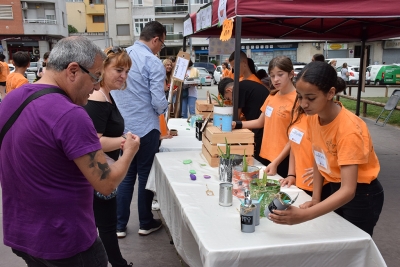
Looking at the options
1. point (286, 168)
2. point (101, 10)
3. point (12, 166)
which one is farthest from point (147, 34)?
point (101, 10)

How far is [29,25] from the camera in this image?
3303 centimetres

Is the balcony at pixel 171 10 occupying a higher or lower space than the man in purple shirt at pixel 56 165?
higher

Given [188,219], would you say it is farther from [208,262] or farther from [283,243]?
[283,243]

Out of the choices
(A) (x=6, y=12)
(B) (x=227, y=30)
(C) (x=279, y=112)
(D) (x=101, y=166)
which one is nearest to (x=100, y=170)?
(D) (x=101, y=166)

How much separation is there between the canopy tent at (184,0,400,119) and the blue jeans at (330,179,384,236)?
5.58 feet

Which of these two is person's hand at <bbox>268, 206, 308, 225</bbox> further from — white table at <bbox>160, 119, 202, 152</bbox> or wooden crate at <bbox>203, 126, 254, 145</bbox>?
white table at <bbox>160, 119, 202, 152</bbox>

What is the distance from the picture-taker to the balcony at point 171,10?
1550 inches

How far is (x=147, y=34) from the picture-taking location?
3127 mm

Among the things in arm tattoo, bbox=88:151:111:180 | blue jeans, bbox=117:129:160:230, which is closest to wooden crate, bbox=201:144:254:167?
blue jeans, bbox=117:129:160:230

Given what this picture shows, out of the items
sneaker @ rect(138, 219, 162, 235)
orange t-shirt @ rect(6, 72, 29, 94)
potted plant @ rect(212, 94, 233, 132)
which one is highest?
orange t-shirt @ rect(6, 72, 29, 94)

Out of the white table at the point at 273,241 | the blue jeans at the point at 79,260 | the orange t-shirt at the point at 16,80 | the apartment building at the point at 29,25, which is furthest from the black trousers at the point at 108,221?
the apartment building at the point at 29,25

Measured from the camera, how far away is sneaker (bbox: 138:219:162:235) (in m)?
3.24

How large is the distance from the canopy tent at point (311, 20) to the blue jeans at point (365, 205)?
1.70 meters

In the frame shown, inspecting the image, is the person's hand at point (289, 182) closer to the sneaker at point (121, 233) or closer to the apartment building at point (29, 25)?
the sneaker at point (121, 233)
